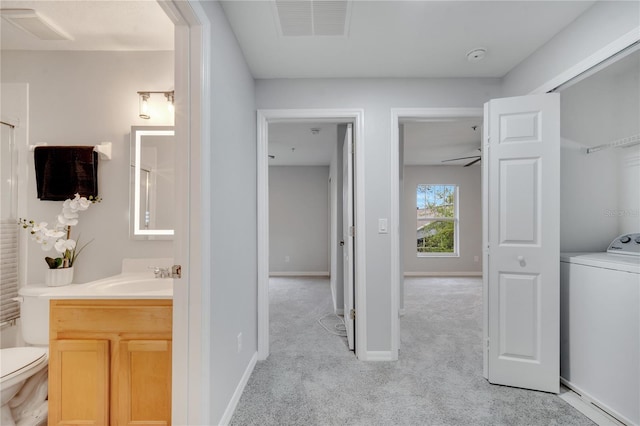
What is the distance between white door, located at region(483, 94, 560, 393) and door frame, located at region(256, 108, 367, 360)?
93 centimetres

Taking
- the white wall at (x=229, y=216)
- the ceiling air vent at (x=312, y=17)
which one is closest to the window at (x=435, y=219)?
the white wall at (x=229, y=216)

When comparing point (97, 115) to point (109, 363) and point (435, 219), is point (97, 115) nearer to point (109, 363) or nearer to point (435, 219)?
point (109, 363)

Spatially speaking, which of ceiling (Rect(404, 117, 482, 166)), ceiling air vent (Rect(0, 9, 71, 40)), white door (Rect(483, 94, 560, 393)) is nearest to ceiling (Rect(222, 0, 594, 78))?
white door (Rect(483, 94, 560, 393))

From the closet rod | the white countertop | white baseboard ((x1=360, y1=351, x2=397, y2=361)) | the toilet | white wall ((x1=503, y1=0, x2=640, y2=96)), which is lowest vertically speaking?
white baseboard ((x1=360, y1=351, x2=397, y2=361))

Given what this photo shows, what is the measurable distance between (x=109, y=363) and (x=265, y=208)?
1.44 metres

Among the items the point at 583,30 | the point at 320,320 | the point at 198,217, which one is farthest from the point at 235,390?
the point at 583,30

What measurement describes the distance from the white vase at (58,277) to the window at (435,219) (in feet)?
19.5

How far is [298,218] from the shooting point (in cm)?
650

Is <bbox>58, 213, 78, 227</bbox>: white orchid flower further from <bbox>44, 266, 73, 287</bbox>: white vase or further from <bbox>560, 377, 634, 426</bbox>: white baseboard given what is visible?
<bbox>560, 377, 634, 426</bbox>: white baseboard

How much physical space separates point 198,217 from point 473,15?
194cm

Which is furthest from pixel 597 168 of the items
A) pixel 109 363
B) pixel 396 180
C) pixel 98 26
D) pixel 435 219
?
pixel 435 219

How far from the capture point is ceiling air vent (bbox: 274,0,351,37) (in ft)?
5.52

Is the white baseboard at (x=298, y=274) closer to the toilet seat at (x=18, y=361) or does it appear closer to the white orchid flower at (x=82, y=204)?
the white orchid flower at (x=82, y=204)

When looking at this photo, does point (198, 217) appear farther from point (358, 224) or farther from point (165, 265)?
point (358, 224)
